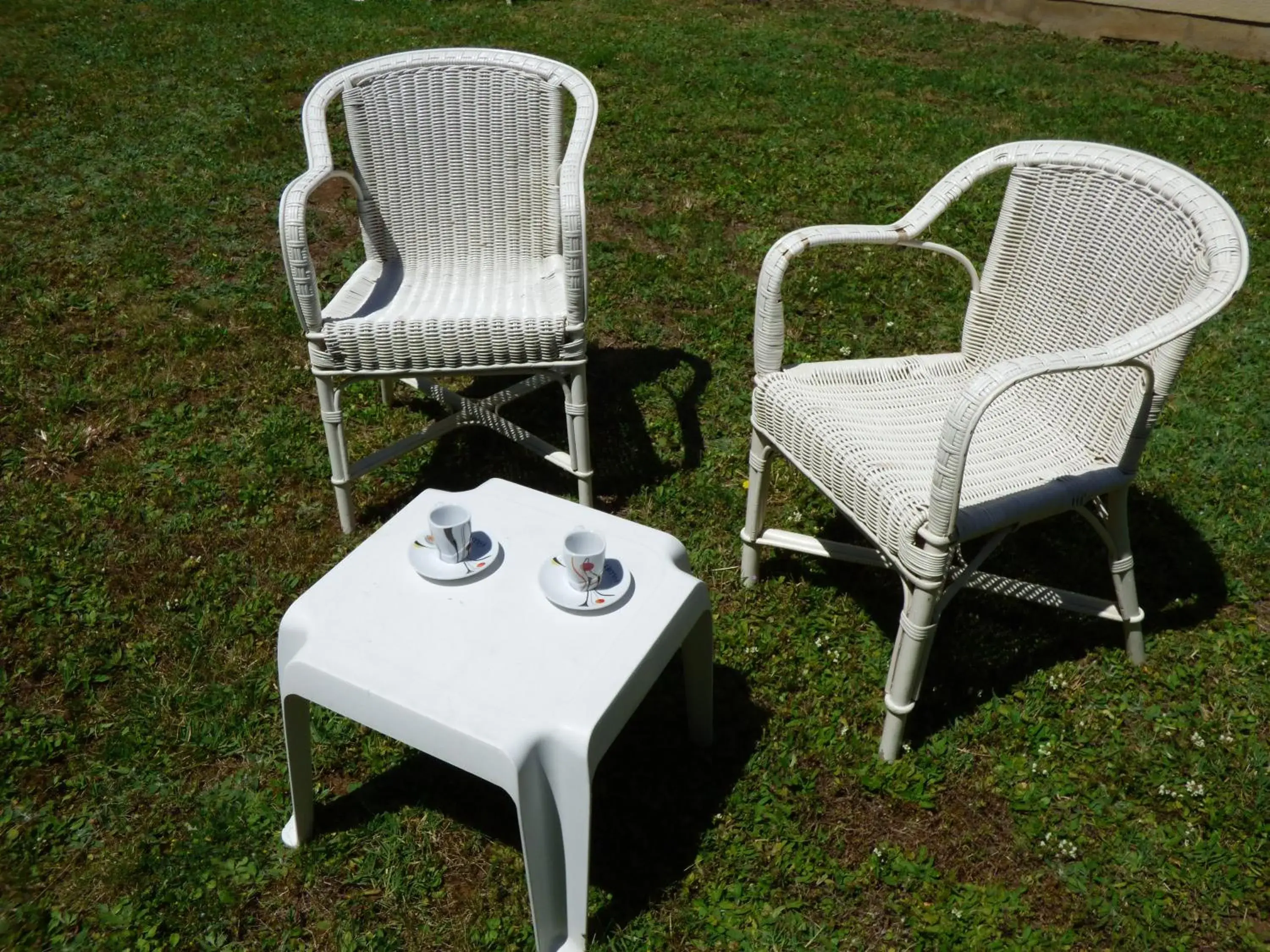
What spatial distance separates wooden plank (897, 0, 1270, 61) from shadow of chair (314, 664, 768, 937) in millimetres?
6676

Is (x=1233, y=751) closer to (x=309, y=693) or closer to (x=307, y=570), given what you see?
(x=309, y=693)

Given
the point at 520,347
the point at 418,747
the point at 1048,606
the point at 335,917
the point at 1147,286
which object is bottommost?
the point at 335,917

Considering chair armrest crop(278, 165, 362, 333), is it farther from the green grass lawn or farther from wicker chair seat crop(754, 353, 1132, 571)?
wicker chair seat crop(754, 353, 1132, 571)

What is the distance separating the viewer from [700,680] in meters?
2.17

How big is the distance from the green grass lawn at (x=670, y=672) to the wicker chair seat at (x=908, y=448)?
551 mm

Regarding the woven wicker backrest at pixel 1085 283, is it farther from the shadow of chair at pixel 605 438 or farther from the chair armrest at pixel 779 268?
the shadow of chair at pixel 605 438

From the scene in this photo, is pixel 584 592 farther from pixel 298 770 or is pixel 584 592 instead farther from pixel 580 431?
pixel 580 431

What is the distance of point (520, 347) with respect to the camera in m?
2.59

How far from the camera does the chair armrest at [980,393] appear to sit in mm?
1793

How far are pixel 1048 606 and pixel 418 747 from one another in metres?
1.65

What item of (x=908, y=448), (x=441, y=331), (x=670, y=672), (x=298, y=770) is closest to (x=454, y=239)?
(x=441, y=331)

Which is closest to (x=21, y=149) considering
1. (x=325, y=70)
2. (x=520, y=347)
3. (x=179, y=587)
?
(x=325, y=70)

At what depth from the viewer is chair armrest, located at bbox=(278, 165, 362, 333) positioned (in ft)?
8.11

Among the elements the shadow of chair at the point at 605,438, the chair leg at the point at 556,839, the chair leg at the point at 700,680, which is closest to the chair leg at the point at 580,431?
the shadow of chair at the point at 605,438
